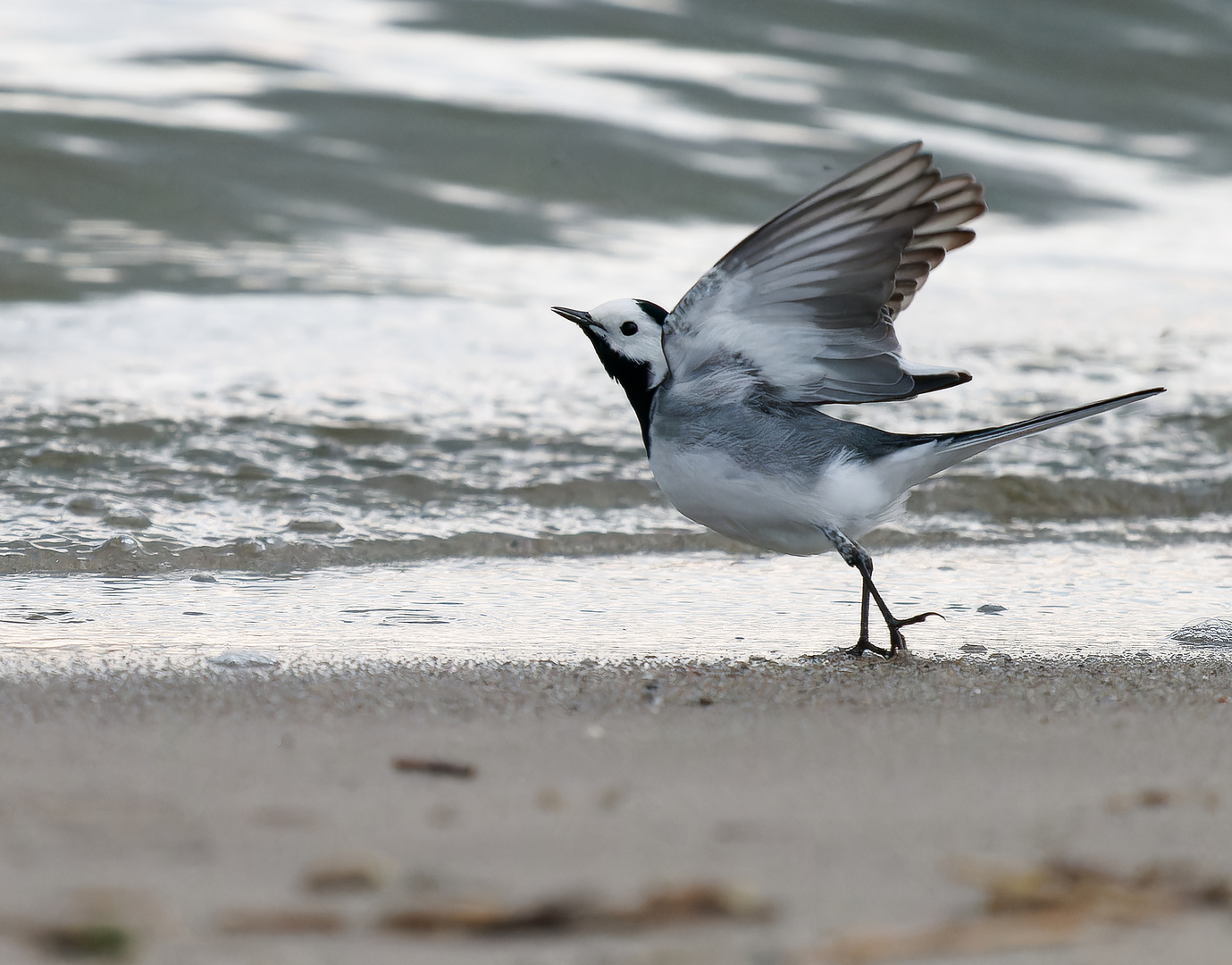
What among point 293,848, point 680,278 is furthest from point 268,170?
point 293,848

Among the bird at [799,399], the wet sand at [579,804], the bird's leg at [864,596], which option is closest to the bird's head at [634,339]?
the bird at [799,399]

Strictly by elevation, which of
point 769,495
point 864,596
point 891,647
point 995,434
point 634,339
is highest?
point 634,339

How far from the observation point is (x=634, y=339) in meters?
4.03

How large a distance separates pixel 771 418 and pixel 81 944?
8.03 ft

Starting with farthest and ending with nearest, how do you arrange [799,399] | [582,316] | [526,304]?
[526,304], [582,316], [799,399]

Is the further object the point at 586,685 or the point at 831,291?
the point at 831,291

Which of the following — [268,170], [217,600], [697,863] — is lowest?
[217,600]

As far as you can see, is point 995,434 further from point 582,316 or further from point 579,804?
point 579,804

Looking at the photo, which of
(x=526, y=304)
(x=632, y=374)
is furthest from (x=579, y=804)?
(x=526, y=304)

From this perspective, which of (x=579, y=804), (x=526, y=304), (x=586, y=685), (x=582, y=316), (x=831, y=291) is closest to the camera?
(x=579, y=804)

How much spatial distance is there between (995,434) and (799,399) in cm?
51

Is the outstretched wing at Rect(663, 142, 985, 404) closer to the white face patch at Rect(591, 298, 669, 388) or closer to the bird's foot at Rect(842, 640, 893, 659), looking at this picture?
the white face patch at Rect(591, 298, 669, 388)

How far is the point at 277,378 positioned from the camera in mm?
6934

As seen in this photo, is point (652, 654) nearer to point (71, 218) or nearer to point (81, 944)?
point (81, 944)
